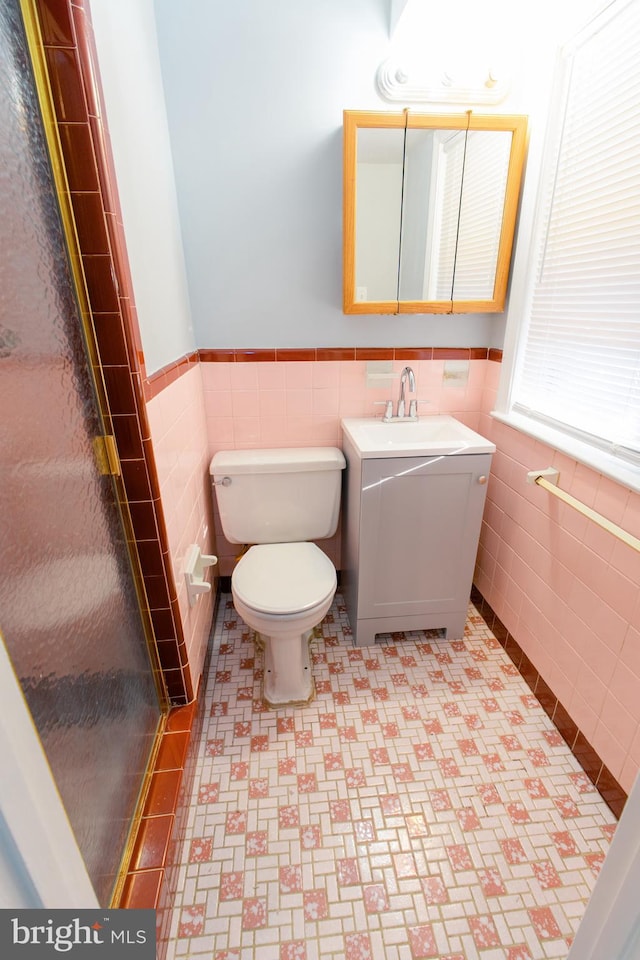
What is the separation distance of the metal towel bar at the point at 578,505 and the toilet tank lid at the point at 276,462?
0.72 m

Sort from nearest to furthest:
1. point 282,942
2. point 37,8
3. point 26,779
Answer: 1. point 26,779
2. point 37,8
3. point 282,942

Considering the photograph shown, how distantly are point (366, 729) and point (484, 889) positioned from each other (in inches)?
19.6

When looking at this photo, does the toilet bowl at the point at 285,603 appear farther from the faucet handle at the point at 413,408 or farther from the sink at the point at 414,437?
the faucet handle at the point at 413,408

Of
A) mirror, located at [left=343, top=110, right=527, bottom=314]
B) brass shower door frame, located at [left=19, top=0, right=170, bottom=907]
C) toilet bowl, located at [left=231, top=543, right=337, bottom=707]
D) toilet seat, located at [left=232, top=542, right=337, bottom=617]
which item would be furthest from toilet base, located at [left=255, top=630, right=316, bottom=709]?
mirror, located at [left=343, top=110, right=527, bottom=314]

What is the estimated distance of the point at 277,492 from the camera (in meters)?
1.76

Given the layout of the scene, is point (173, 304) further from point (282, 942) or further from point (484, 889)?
point (484, 889)

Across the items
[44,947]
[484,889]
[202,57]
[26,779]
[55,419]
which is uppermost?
[202,57]

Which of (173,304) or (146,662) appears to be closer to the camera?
(146,662)

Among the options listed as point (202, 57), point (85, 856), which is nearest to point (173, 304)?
point (202, 57)

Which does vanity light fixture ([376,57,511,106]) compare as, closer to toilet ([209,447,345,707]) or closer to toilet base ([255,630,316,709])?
toilet ([209,447,345,707])

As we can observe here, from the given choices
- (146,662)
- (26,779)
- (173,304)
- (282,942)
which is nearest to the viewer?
(26,779)

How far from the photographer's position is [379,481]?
60.4 inches

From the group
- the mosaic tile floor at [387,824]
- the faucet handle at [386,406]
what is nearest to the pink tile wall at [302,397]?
the faucet handle at [386,406]

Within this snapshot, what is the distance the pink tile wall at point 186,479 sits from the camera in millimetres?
1182
